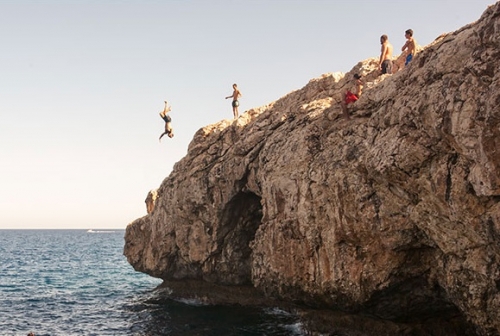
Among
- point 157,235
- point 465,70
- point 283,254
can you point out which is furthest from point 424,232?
point 157,235

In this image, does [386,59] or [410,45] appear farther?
[386,59]

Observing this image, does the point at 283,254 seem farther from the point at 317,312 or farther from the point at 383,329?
the point at 383,329

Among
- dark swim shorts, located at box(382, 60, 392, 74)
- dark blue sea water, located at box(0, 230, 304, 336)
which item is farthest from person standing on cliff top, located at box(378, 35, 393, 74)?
dark blue sea water, located at box(0, 230, 304, 336)

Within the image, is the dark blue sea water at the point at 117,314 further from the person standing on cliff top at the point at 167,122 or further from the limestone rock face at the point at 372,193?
the person standing on cliff top at the point at 167,122

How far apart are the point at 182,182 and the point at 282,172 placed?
1057 cm

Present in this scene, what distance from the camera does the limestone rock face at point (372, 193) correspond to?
A: 13766 mm

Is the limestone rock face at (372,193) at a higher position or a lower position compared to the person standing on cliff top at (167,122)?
lower

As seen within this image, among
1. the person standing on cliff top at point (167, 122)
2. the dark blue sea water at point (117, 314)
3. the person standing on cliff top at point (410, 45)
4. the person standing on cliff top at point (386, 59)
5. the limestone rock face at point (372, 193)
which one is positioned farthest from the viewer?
the person standing on cliff top at point (167, 122)

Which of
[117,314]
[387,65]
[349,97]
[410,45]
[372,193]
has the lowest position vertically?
[117,314]

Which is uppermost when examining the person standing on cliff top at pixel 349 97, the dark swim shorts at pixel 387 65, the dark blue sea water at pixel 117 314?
the dark swim shorts at pixel 387 65

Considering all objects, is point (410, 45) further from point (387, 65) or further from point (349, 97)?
point (349, 97)

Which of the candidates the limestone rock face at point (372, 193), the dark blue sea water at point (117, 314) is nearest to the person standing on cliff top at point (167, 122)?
the limestone rock face at point (372, 193)

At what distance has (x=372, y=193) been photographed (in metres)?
17.9

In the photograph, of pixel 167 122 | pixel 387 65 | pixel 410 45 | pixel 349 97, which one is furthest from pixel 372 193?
pixel 167 122
